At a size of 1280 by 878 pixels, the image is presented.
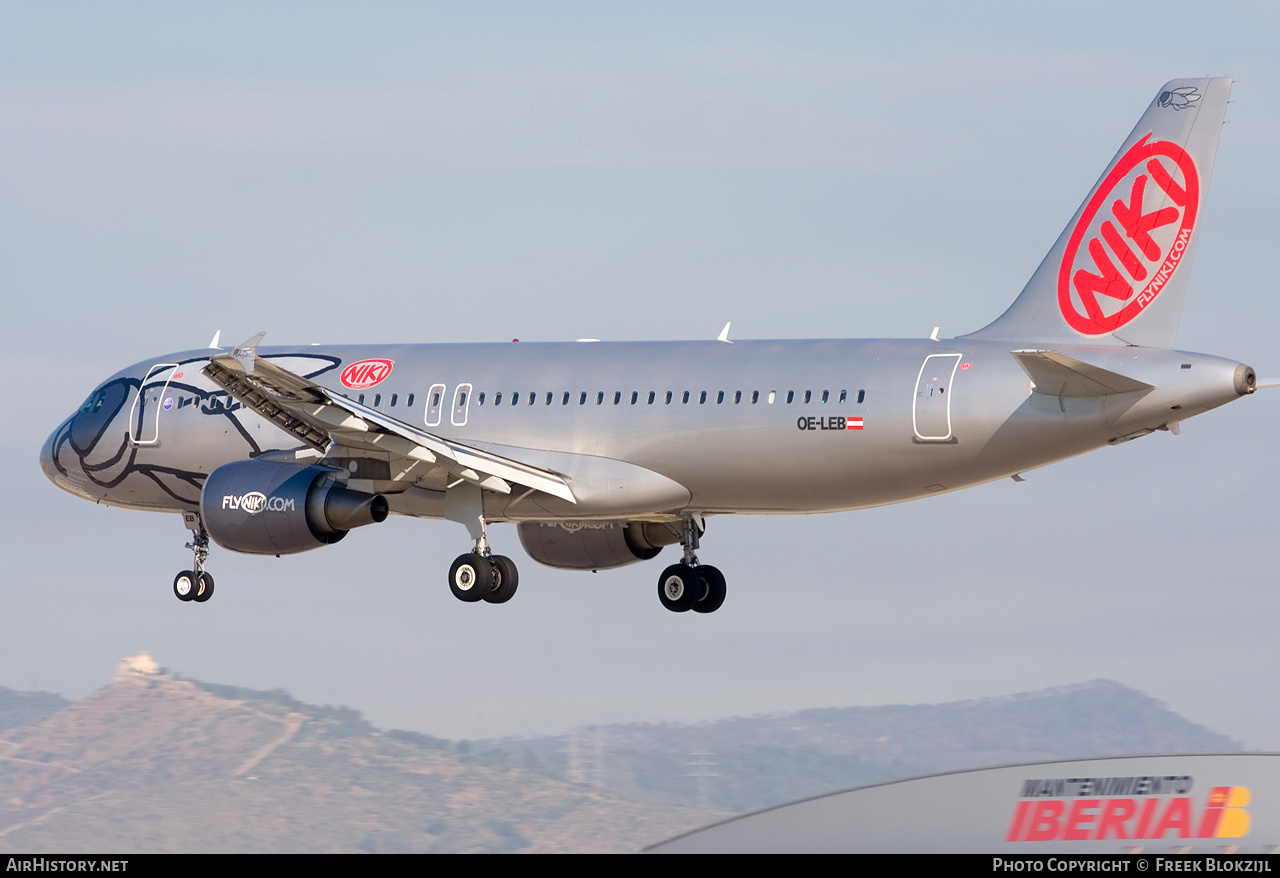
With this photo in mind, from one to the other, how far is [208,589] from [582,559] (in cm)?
813

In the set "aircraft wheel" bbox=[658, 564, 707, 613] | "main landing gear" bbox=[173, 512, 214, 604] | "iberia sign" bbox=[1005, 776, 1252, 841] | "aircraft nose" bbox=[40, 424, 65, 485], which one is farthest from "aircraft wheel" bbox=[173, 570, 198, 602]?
"iberia sign" bbox=[1005, 776, 1252, 841]

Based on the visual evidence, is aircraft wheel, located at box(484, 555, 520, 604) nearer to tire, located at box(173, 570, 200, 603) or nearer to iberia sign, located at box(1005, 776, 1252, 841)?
tire, located at box(173, 570, 200, 603)

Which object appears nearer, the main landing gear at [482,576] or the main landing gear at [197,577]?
the main landing gear at [482,576]

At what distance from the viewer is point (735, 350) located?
37.3 m

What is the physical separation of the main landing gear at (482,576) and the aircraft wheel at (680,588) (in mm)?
3456

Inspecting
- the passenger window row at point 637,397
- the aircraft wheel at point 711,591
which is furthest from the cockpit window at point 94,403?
the aircraft wheel at point 711,591

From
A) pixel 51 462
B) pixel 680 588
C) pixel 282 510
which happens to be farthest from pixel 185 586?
pixel 680 588

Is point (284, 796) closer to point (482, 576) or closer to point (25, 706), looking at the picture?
point (25, 706)

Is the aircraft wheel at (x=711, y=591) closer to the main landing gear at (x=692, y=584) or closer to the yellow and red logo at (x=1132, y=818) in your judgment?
the main landing gear at (x=692, y=584)

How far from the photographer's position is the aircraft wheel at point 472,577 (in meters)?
38.6

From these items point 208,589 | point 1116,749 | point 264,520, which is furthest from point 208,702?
point 264,520

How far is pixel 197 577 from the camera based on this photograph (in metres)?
42.8

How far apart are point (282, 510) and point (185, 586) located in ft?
20.6

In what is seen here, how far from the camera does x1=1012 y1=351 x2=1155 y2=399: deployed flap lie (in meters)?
32.0
